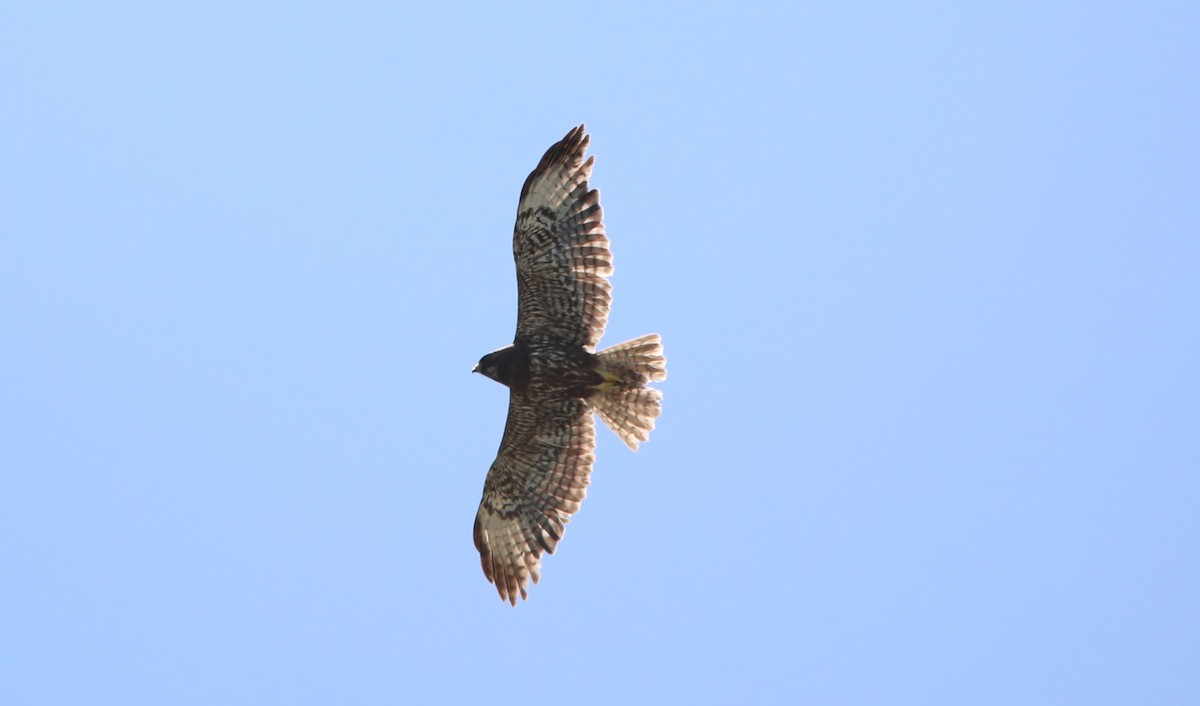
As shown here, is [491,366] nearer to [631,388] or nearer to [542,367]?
[542,367]

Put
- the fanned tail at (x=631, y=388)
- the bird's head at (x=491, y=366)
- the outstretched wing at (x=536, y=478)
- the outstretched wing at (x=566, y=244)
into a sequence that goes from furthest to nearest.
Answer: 1. the outstretched wing at (x=536, y=478)
2. the bird's head at (x=491, y=366)
3. the fanned tail at (x=631, y=388)
4. the outstretched wing at (x=566, y=244)

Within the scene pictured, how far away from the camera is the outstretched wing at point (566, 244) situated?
1224cm

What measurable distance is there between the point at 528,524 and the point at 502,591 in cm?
60

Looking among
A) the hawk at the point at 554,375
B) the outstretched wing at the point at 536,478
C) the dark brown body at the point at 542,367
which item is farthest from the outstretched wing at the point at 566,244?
the outstretched wing at the point at 536,478

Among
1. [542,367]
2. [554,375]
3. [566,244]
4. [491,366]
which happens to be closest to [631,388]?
[554,375]

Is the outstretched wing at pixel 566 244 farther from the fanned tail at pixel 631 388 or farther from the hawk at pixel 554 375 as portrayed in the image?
the fanned tail at pixel 631 388

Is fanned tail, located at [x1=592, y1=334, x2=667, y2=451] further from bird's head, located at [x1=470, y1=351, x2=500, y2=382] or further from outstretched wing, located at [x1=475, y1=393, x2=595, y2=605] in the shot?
bird's head, located at [x1=470, y1=351, x2=500, y2=382]

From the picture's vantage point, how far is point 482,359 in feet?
41.6

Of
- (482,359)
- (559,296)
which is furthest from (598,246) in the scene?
(482,359)

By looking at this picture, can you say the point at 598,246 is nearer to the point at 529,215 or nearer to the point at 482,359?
the point at 529,215

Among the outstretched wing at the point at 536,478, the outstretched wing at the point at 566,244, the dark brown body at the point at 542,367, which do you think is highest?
the outstretched wing at the point at 566,244

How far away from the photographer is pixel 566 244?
12266 mm

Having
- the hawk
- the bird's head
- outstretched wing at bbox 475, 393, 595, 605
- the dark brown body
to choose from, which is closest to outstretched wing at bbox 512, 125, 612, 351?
the hawk

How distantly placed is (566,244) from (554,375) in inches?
42.3
